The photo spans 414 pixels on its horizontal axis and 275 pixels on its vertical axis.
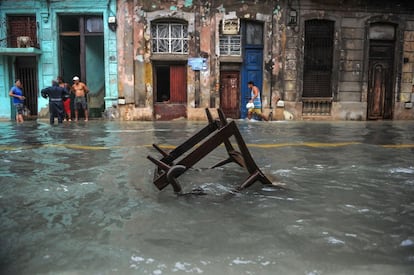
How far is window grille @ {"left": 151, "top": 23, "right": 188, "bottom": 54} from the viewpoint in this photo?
53.4ft

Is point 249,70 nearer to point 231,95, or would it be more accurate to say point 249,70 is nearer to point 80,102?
point 231,95

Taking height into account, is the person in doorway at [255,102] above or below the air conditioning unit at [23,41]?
below

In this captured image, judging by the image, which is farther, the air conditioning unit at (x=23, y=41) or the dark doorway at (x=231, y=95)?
the dark doorway at (x=231, y=95)

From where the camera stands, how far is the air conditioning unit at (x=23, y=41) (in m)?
15.4

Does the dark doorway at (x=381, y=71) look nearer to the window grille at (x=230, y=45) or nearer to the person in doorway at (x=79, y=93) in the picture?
the window grille at (x=230, y=45)

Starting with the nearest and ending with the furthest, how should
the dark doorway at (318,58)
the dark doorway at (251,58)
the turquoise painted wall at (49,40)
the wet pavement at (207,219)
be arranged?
the wet pavement at (207,219) < the turquoise painted wall at (49,40) < the dark doorway at (251,58) < the dark doorway at (318,58)

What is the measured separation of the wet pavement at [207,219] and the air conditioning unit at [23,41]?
10.6 m

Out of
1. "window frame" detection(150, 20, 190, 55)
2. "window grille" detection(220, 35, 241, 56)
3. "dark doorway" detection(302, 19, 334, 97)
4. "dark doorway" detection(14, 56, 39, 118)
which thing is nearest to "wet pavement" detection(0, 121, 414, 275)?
"window frame" detection(150, 20, 190, 55)

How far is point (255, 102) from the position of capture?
1597 centimetres

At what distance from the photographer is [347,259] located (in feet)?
9.05

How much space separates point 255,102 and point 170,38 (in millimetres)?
4557

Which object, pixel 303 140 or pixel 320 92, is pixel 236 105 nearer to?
pixel 320 92

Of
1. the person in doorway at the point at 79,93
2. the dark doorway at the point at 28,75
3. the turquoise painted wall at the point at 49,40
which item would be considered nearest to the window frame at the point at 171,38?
the turquoise painted wall at the point at 49,40

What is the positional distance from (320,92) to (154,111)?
7506 millimetres
